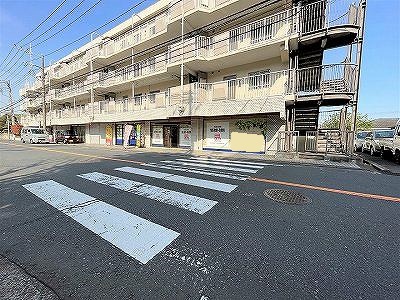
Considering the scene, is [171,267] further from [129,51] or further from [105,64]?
[105,64]

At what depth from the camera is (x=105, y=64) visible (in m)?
27.0

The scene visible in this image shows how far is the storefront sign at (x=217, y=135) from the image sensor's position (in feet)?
54.8

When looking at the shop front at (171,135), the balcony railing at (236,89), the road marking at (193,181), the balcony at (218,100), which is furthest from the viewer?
the shop front at (171,135)

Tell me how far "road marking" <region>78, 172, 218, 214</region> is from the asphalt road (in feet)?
0.09

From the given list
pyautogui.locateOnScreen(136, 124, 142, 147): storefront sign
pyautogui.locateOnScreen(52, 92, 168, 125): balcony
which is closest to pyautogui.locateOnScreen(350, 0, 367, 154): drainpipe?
pyautogui.locateOnScreen(52, 92, 168, 125): balcony

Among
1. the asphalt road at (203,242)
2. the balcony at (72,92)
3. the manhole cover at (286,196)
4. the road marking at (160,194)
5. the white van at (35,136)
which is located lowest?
the asphalt road at (203,242)

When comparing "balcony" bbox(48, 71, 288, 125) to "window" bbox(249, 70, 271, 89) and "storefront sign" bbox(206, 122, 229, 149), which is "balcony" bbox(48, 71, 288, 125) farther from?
"storefront sign" bbox(206, 122, 229, 149)

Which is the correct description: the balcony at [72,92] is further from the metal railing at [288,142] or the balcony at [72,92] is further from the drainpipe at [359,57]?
the drainpipe at [359,57]

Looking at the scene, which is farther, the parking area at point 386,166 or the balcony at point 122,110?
the balcony at point 122,110

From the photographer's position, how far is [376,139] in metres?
16.8

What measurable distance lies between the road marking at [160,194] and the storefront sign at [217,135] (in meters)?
11.1

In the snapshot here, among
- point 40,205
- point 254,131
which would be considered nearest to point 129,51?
point 254,131

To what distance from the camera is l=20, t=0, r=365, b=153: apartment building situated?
12.4 m

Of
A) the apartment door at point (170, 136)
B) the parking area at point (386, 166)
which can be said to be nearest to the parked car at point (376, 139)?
the parking area at point (386, 166)
